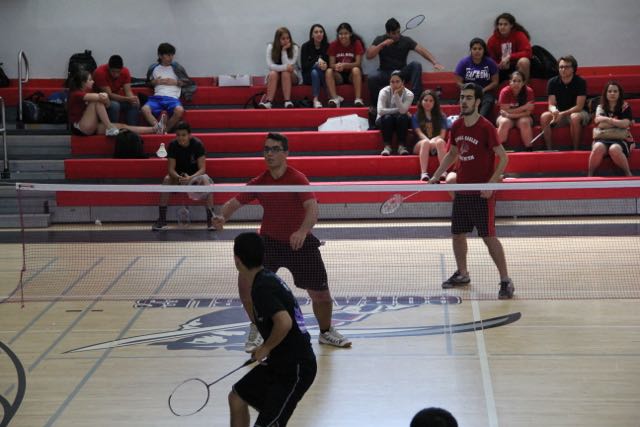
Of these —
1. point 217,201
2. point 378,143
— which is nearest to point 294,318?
point 217,201

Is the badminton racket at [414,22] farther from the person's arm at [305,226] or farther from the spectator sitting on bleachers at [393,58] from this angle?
the person's arm at [305,226]

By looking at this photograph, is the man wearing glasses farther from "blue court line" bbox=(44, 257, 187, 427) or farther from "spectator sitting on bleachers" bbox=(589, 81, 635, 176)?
"spectator sitting on bleachers" bbox=(589, 81, 635, 176)

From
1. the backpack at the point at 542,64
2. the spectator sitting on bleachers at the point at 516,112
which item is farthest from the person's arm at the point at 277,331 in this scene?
the backpack at the point at 542,64

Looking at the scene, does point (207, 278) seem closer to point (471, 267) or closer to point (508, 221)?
point (471, 267)

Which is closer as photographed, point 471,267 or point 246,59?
point 471,267

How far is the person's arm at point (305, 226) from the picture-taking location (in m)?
8.60

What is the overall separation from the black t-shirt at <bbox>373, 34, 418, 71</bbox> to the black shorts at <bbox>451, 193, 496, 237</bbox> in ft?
24.3

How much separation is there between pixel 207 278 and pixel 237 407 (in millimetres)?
5817

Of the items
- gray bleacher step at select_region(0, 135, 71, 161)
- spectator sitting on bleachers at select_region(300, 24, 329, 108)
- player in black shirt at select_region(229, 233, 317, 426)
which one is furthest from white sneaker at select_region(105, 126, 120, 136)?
player in black shirt at select_region(229, 233, 317, 426)

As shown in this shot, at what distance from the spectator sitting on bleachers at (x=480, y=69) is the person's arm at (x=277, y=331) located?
11.4 meters

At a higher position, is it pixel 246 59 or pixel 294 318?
pixel 246 59

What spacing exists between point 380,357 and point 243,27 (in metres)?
11.6

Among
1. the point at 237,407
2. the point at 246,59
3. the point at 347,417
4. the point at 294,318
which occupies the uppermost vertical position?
the point at 246,59

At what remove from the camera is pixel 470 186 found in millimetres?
10023
